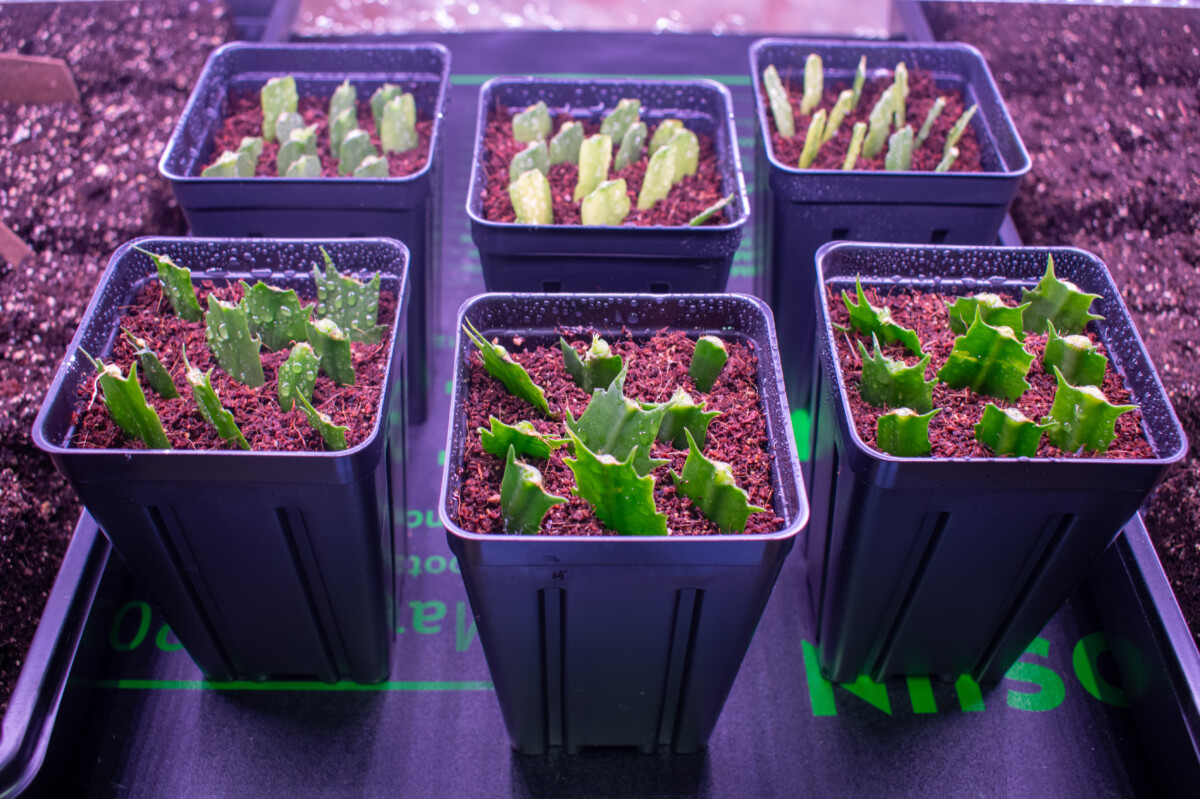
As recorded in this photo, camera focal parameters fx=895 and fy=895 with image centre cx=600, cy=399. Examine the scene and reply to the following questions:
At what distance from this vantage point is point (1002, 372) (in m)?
1.06

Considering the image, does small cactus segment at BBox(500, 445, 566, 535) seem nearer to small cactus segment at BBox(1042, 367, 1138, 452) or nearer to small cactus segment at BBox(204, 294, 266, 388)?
small cactus segment at BBox(204, 294, 266, 388)

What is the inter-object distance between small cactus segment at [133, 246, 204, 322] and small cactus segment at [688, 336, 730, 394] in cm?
65

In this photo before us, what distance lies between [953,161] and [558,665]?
101cm

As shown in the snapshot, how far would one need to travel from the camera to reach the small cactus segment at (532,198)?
1301 mm

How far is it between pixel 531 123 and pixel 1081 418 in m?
0.96

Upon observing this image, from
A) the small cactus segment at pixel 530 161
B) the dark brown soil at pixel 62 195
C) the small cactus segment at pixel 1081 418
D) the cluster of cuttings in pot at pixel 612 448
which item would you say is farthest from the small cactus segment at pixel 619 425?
the dark brown soil at pixel 62 195

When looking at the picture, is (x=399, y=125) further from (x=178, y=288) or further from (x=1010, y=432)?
(x=1010, y=432)

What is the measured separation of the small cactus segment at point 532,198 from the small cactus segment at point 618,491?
517 mm

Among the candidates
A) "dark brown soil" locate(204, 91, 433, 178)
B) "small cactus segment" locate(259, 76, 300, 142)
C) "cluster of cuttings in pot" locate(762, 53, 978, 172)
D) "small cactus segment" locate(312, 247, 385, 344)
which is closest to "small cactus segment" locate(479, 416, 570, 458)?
"small cactus segment" locate(312, 247, 385, 344)

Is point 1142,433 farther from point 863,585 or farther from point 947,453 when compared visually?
point 863,585

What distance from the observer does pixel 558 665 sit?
1032mm

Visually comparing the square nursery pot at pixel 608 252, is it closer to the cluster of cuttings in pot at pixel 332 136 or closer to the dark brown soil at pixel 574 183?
the dark brown soil at pixel 574 183

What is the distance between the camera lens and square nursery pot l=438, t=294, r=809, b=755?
861mm

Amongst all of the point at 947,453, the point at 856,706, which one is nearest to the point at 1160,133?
the point at 947,453
